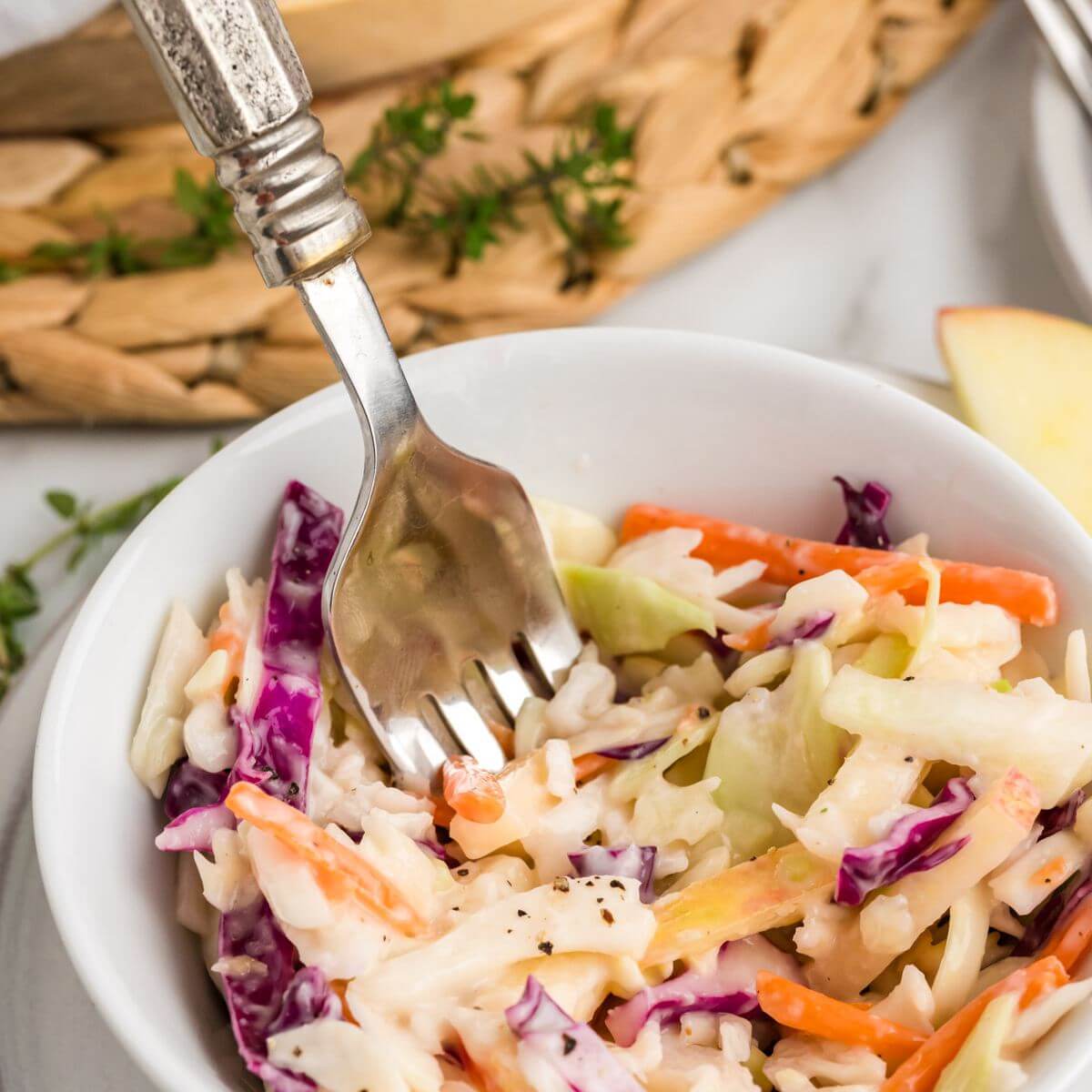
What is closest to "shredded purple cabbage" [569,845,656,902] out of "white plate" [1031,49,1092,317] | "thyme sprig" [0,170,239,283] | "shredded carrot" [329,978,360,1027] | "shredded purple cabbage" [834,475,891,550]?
"shredded carrot" [329,978,360,1027]

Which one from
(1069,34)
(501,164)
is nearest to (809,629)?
(501,164)

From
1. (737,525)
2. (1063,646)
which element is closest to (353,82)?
(737,525)

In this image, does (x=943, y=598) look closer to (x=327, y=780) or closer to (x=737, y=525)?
(x=737, y=525)

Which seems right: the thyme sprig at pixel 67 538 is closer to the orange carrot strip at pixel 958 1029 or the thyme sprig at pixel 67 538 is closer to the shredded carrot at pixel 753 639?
the shredded carrot at pixel 753 639

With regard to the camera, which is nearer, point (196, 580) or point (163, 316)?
point (196, 580)

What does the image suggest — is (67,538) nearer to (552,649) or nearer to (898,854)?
(552,649)

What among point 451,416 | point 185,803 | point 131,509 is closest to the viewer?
point 185,803

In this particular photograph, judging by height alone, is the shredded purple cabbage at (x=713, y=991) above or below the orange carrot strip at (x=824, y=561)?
below

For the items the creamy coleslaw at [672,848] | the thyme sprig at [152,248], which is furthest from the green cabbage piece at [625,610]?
the thyme sprig at [152,248]
